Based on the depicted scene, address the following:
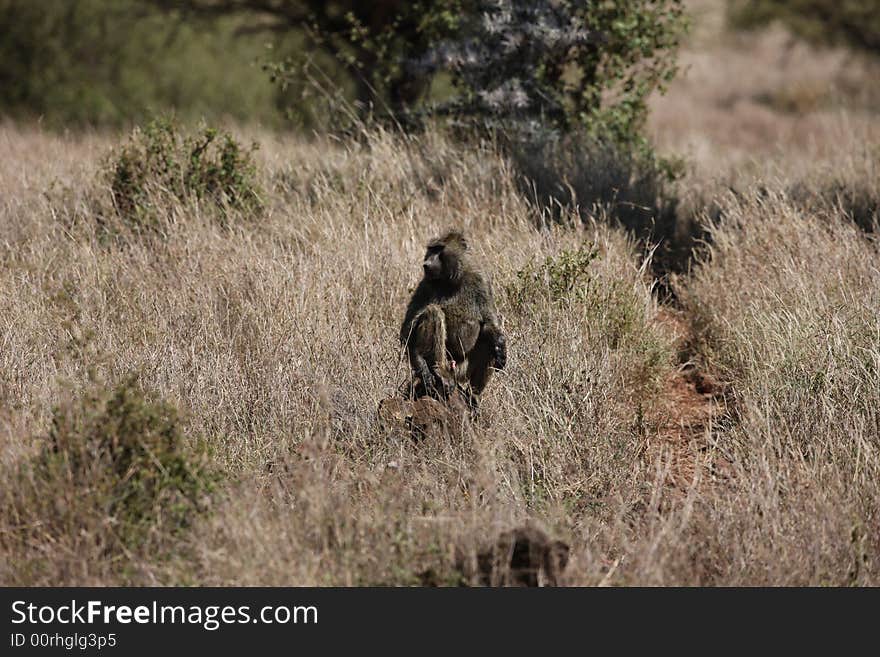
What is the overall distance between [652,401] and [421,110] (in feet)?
17.1

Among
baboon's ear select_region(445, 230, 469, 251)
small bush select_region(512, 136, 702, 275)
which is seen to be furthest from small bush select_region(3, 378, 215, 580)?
small bush select_region(512, 136, 702, 275)

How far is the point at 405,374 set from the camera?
20.5 ft

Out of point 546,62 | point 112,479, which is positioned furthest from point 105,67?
point 112,479

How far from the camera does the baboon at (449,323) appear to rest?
17.5ft

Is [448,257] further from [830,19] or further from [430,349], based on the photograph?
[830,19]

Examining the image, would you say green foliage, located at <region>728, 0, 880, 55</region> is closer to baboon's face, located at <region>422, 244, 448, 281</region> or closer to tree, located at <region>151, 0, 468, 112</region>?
tree, located at <region>151, 0, 468, 112</region>

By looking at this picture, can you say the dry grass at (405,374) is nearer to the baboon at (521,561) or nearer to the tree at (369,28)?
the baboon at (521,561)

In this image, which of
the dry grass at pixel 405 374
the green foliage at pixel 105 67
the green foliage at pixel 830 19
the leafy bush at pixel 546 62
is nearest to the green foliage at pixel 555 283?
the dry grass at pixel 405 374

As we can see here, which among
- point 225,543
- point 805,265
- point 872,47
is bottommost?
point 225,543

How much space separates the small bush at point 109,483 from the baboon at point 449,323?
4.29ft

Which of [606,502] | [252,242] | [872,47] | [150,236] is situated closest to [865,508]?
[606,502]

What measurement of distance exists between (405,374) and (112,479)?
225 centimetres

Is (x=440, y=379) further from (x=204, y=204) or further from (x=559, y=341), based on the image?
(x=204, y=204)
